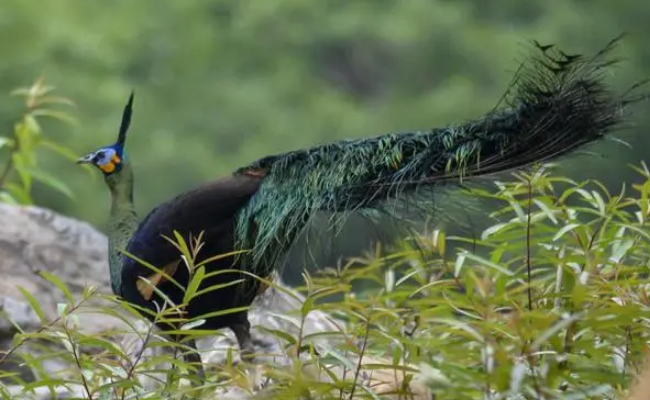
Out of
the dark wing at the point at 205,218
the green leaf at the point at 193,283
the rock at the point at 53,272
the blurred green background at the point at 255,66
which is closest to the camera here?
the green leaf at the point at 193,283

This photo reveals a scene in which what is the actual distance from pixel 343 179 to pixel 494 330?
1.74ft

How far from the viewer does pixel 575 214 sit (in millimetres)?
1313

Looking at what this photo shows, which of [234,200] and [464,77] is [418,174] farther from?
[464,77]

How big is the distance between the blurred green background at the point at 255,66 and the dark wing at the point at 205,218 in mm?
2970

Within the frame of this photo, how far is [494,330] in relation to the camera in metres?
0.97

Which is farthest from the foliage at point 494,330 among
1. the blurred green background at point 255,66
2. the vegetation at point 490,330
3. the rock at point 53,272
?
the blurred green background at point 255,66

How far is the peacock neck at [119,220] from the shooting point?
179 centimetres

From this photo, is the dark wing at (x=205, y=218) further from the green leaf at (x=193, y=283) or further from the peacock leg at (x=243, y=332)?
the green leaf at (x=193, y=283)

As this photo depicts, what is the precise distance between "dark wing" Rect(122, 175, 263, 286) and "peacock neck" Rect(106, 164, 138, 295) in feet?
0.46

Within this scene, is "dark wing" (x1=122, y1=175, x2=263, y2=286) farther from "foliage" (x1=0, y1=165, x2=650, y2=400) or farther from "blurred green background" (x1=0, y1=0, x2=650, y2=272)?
"blurred green background" (x1=0, y1=0, x2=650, y2=272)

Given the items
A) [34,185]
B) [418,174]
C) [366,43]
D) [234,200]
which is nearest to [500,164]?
[418,174]

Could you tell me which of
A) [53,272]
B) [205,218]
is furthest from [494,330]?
[53,272]

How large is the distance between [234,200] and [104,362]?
48 centimetres

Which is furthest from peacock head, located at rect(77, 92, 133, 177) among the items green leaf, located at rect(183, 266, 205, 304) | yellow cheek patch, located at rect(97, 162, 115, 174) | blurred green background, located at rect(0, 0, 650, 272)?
blurred green background, located at rect(0, 0, 650, 272)
